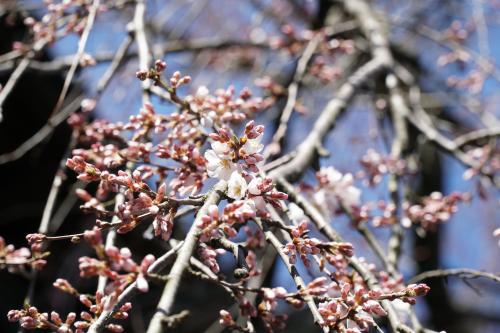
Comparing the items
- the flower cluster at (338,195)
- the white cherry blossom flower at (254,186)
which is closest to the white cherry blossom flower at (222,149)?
the white cherry blossom flower at (254,186)

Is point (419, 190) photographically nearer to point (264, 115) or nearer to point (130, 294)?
point (264, 115)

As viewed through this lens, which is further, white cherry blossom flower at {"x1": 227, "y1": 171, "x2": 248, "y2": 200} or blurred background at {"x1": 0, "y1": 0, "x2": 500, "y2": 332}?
blurred background at {"x1": 0, "y1": 0, "x2": 500, "y2": 332}

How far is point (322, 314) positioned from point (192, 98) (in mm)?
755

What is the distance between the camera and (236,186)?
112cm

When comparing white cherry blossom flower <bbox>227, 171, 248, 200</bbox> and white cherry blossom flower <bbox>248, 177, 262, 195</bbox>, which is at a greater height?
white cherry blossom flower <bbox>227, 171, 248, 200</bbox>

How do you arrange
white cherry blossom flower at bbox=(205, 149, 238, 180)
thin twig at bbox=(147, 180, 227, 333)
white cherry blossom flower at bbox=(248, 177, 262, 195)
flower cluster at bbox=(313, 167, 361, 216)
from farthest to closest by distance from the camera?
flower cluster at bbox=(313, 167, 361, 216) < white cherry blossom flower at bbox=(205, 149, 238, 180) < white cherry blossom flower at bbox=(248, 177, 262, 195) < thin twig at bbox=(147, 180, 227, 333)

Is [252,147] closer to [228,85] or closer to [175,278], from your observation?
[175,278]

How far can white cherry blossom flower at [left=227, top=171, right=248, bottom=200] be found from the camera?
3.64 feet

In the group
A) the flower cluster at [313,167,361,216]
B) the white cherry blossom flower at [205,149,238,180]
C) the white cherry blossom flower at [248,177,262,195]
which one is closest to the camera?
the white cherry blossom flower at [248,177,262,195]

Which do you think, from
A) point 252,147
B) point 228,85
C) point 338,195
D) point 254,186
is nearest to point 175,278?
point 254,186

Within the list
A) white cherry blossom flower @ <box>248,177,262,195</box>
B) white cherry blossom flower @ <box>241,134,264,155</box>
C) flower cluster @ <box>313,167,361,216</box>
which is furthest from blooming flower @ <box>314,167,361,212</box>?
white cherry blossom flower @ <box>248,177,262,195</box>

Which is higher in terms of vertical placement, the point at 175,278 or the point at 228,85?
the point at 228,85

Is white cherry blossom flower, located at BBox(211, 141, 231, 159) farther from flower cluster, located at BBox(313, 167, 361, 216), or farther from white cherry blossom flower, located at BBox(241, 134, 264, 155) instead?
flower cluster, located at BBox(313, 167, 361, 216)

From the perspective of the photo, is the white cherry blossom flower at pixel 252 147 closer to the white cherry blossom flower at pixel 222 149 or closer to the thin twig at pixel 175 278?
the white cherry blossom flower at pixel 222 149
